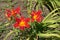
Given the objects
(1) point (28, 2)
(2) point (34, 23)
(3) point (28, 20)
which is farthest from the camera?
(1) point (28, 2)

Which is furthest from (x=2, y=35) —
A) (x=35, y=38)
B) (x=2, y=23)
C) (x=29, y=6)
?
(x=29, y=6)

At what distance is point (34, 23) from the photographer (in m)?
2.57

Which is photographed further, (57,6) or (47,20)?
(57,6)

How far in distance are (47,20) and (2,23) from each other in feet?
2.50

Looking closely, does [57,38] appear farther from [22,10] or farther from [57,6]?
[22,10]

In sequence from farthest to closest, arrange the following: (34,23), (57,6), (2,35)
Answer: (57,6) < (2,35) < (34,23)

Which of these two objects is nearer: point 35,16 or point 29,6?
point 35,16

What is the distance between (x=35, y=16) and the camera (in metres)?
2.38

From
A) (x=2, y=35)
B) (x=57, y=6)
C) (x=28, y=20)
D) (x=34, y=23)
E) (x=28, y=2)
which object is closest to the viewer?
(x=28, y=20)

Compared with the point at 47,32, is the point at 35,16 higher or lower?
higher

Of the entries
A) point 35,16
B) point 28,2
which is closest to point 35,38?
point 35,16

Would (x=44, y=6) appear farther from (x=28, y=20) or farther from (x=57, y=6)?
(x=28, y=20)

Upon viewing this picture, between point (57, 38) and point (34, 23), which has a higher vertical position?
point (34, 23)

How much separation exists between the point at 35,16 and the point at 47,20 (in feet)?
1.18
